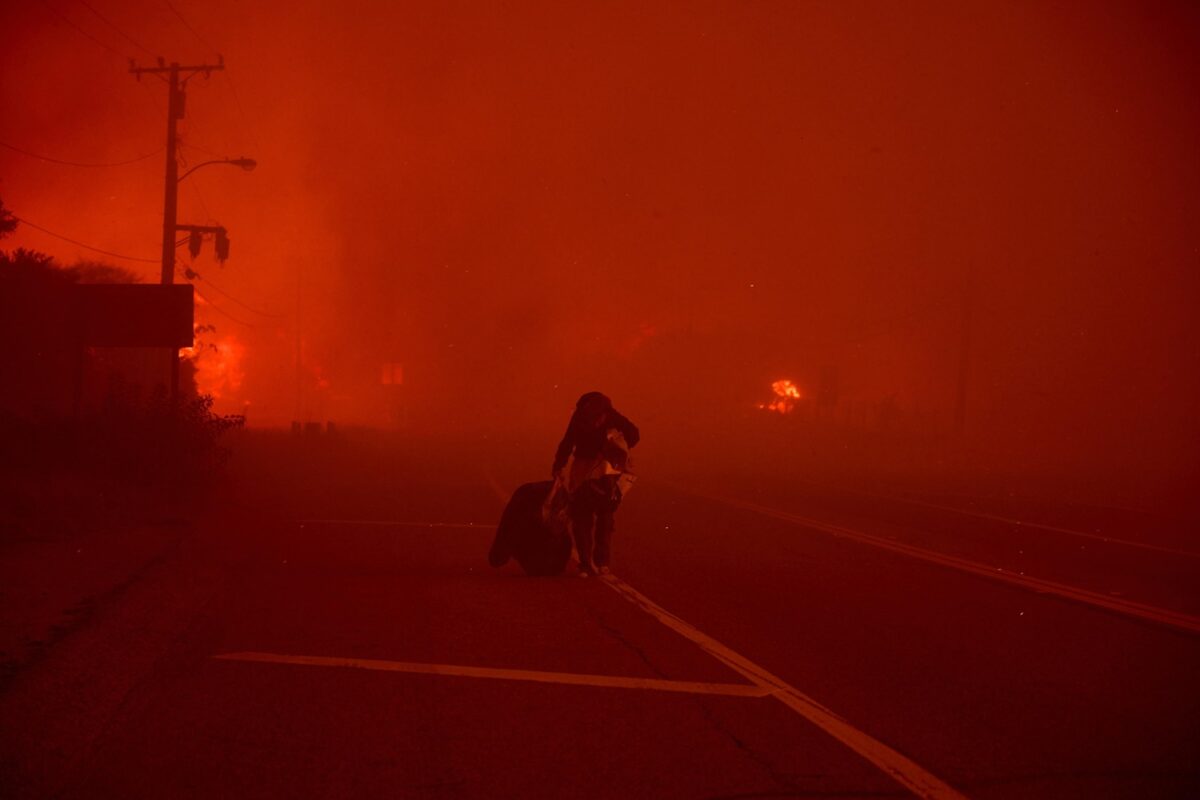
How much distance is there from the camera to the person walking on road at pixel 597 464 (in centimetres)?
1029

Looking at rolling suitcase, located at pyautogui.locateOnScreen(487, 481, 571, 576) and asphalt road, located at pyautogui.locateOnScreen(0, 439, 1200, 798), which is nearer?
asphalt road, located at pyautogui.locateOnScreen(0, 439, 1200, 798)

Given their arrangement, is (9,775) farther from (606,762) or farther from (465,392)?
(465,392)

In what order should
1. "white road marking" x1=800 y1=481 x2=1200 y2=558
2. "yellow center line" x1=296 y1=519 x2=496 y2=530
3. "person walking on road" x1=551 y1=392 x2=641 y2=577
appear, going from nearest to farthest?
"person walking on road" x1=551 y1=392 x2=641 y2=577 → "white road marking" x1=800 y1=481 x2=1200 y2=558 → "yellow center line" x1=296 y1=519 x2=496 y2=530

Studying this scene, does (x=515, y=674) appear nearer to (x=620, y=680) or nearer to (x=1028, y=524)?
(x=620, y=680)

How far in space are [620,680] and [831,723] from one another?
4.33ft

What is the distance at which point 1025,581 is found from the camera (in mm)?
11117

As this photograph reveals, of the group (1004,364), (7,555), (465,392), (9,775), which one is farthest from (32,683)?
(465,392)

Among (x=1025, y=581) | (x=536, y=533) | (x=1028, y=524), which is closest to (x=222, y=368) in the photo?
(x=1028, y=524)

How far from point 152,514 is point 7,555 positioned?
17.7 feet

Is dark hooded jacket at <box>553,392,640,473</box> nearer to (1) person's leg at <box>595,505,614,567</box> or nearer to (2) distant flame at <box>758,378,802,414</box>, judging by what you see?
(1) person's leg at <box>595,505,614,567</box>

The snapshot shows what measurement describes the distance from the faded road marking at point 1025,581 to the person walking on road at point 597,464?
13.1 feet

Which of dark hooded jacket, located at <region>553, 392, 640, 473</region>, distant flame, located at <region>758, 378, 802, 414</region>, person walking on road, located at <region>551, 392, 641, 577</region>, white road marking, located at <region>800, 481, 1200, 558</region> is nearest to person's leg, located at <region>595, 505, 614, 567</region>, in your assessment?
person walking on road, located at <region>551, 392, 641, 577</region>

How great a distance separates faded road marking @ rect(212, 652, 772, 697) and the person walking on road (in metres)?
3.74

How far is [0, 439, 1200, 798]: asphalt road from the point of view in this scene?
477 centimetres
